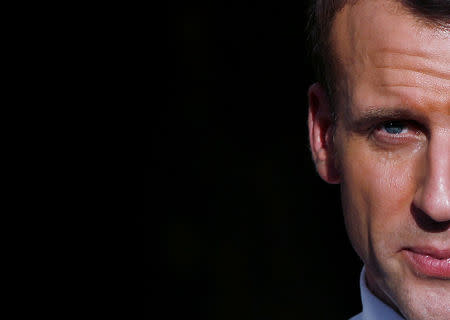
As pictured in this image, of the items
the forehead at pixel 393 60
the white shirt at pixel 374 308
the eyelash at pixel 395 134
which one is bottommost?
the white shirt at pixel 374 308

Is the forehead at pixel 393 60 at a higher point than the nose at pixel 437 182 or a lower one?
higher

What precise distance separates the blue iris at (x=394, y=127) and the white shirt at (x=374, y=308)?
1.66 ft

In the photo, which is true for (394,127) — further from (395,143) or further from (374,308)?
(374,308)

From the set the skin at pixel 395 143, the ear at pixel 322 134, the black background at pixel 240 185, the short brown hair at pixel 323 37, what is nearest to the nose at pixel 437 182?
the skin at pixel 395 143

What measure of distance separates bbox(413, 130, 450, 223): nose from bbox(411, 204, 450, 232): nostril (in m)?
0.02

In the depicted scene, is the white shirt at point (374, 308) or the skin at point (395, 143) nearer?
the skin at point (395, 143)

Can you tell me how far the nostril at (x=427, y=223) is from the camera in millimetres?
2004

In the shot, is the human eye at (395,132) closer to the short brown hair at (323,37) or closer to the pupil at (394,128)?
the pupil at (394,128)

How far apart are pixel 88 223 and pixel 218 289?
840 mm

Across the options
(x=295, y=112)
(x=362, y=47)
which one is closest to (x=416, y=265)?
(x=362, y=47)

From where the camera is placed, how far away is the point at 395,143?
2.14m

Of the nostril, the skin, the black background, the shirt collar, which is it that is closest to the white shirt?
the shirt collar

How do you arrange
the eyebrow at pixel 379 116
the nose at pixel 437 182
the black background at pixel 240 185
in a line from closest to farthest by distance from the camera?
the nose at pixel 437 182
the eyebrow at pixel 379 116
the black background at pixel 240 185

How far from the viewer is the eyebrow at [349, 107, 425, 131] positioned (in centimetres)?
205
